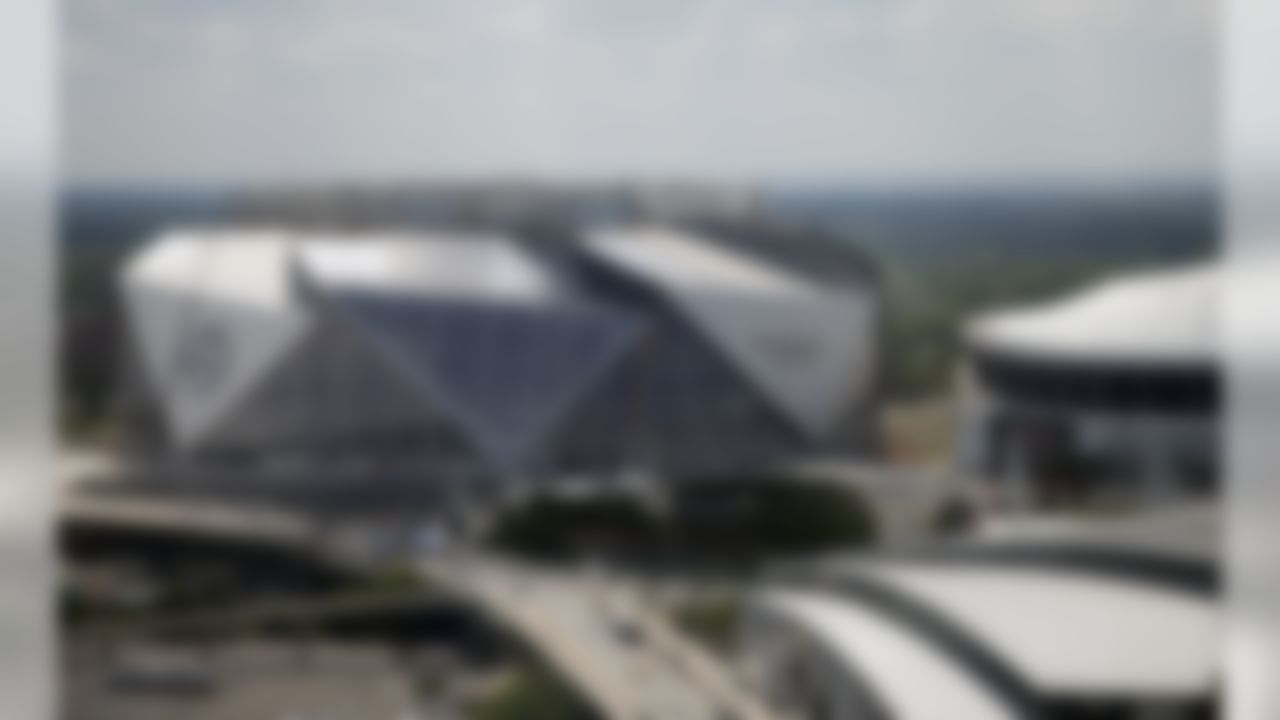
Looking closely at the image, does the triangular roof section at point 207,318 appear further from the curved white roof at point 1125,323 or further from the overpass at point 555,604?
the curved white roof at point 1125,323

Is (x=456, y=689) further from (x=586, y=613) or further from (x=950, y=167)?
(x=950, y=167)

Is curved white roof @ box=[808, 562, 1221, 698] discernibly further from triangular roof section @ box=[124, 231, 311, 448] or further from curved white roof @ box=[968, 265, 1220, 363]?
triangular roof section @ box=[124, 231, 311, 448]

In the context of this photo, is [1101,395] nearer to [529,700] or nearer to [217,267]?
[529,700]

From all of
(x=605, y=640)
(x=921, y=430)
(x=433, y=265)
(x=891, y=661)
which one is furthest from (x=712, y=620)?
(x=433, y=265)

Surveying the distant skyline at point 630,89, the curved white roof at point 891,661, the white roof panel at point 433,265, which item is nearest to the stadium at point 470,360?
the white roof panel at point 433,265

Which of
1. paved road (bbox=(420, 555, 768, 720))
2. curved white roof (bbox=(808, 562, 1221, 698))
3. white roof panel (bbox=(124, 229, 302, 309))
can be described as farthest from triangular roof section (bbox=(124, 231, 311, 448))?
curved white roof (bbox=(808, 562, 1221, 698))

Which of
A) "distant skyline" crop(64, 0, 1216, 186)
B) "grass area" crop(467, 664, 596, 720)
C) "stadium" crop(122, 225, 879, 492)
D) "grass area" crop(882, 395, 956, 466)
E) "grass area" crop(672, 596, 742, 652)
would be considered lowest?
"grass area" crop(467, 664, 596, 720)
